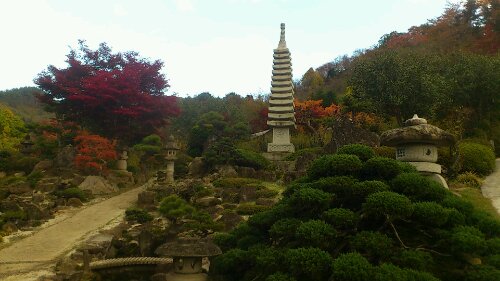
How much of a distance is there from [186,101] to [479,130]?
1130 inches

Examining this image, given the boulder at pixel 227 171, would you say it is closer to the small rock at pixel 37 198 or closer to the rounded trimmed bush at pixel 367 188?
the small rock at pixel 37 198

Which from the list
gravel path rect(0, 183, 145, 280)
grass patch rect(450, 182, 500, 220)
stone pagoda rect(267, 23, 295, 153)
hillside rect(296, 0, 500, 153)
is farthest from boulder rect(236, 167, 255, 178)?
grass patch rect(450, 182, 500, 220)

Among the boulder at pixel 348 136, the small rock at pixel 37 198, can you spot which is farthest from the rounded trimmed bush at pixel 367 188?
the small rock at pixel 37 198

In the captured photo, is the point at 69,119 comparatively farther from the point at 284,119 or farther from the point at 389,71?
the point at 389,71

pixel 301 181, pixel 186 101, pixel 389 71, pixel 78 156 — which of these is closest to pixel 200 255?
pixel 301 181

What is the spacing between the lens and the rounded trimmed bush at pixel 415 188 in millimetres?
7195

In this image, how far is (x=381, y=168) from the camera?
7.55 m

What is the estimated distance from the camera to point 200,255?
28.9ft

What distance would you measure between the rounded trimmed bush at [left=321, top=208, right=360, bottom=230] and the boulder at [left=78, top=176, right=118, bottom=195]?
1577cm

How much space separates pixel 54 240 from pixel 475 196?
13.5 metres

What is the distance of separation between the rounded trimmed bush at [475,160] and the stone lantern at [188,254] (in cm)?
1319

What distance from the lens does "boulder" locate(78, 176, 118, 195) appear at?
67.4 ft

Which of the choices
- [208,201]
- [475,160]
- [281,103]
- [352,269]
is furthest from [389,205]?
[281,103]

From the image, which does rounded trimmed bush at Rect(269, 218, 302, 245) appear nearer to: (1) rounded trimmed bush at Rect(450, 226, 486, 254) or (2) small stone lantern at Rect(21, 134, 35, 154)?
(1) rounded trimmed bush at Rect(450, 226, 486, 254)
